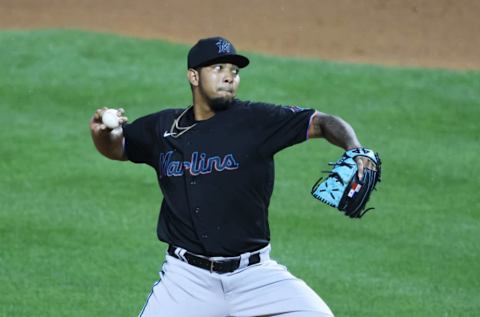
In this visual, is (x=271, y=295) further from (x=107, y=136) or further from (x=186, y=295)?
(x=107, y=136)

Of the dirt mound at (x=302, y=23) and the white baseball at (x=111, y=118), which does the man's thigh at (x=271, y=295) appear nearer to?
the white baseball at (x=111, y=118)

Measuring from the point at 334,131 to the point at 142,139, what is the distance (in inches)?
46.0

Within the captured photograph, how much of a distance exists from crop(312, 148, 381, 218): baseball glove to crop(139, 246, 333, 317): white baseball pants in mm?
497

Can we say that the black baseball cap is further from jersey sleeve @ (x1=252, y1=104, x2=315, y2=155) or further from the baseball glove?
the baseball glove

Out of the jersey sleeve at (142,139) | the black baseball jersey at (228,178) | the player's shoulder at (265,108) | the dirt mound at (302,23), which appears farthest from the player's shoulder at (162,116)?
the dirt mound at (302,23)

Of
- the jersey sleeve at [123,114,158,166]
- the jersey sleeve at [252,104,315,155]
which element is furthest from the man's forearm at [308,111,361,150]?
the jersey sleeve at [123,114,158,166]

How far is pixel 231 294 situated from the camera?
5.32 m

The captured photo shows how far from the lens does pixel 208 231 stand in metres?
5.36

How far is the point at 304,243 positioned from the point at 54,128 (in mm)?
4559

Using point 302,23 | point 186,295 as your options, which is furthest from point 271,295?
point 302,23

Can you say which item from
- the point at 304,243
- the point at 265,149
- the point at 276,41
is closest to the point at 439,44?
the point at 276,41

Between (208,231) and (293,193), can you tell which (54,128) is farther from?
(208,231)

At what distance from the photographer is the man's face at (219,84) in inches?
217

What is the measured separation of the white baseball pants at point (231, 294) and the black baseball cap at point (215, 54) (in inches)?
40.4
